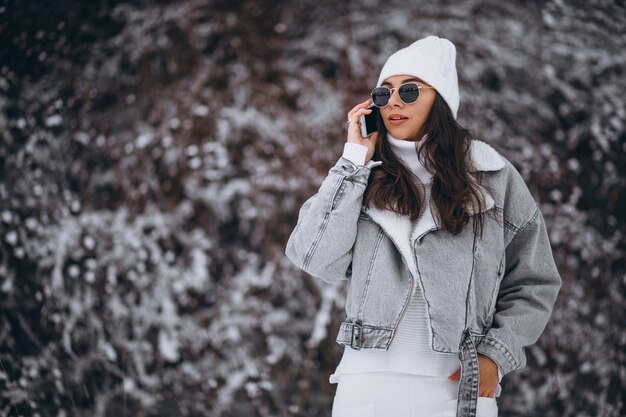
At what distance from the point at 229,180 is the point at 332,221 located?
1760 mm

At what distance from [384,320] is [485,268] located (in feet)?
0.90

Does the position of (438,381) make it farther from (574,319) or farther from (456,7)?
(456,7)

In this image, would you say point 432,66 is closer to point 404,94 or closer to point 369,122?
point 404,94

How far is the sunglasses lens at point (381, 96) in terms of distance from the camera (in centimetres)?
138

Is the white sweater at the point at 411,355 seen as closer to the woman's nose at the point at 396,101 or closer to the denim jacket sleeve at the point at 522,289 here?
the denim jacket sleeve at the point at 522,289

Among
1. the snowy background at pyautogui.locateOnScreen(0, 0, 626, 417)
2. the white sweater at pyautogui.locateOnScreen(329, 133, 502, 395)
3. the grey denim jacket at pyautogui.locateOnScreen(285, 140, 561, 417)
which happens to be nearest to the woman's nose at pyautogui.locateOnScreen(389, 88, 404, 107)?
the grey denim jacket at pyautogui.locateOnScreen(285, 140, 561, 417)

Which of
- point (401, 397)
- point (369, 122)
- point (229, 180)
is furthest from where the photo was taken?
point (229, 180)

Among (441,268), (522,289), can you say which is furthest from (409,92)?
(522,289)

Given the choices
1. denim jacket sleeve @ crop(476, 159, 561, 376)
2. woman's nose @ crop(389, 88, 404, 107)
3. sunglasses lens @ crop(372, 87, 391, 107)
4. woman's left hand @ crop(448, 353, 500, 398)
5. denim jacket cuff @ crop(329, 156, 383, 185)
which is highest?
sunglasses lens @ crop(372, 87, 391, 107)

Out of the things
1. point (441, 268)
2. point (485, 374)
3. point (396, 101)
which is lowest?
point (485, 374)

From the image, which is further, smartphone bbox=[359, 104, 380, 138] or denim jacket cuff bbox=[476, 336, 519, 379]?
smartphone bbox=[359, 104, 380, 138]

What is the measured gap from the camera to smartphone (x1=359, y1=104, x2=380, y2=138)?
4.61ft

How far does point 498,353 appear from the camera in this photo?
1.27 metres

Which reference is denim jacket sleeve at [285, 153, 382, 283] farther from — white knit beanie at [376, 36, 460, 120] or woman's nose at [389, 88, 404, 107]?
white knit beanie at [376, 36, 460, 120]
